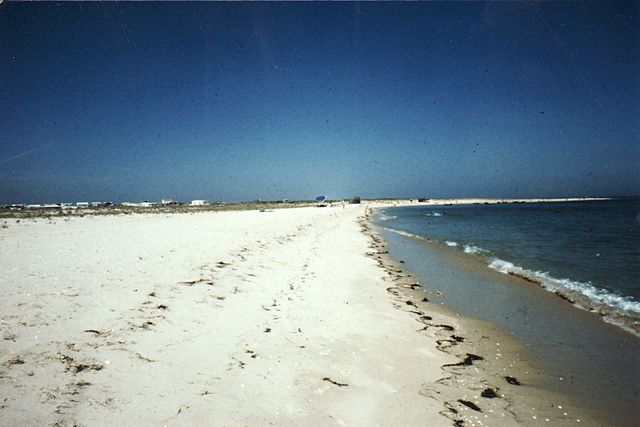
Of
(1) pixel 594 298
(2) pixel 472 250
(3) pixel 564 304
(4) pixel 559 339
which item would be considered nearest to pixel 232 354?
(4) pixel 559 339

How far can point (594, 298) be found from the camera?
8383 mm

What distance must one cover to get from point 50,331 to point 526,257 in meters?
17.1

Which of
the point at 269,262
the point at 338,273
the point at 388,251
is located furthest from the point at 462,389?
the point at 388,251

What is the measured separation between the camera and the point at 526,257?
14797 millimetres

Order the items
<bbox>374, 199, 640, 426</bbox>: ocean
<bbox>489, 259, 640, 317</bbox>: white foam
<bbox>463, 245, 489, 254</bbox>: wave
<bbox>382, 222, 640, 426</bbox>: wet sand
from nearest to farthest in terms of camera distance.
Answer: <bbox>382, 222, 640, 426</bbox>: wet sand → <bbox>374, 199, 640, 426</bbox>: ocean → <bbox>489, 259, 640, 317</bbox>: white foam → <bbox>463, 245, 489, 254</bbox>: wave

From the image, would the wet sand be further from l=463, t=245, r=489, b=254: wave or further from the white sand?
l=463, t=245, r=489, b=254: wave

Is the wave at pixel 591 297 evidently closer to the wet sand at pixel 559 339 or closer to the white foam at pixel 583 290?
the white foam at pixel 583 290

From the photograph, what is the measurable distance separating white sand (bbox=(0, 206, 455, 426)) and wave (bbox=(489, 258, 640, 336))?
4757 millimetres

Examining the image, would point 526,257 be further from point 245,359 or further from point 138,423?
point 138,423

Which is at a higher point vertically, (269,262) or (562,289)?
(269,262)

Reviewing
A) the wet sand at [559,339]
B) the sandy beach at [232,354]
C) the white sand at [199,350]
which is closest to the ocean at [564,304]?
the wet sand at [559,339]

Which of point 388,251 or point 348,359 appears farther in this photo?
point 388,251

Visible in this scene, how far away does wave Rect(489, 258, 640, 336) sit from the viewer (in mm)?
6843

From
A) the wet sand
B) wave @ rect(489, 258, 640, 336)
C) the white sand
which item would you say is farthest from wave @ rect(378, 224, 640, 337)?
the white sand
